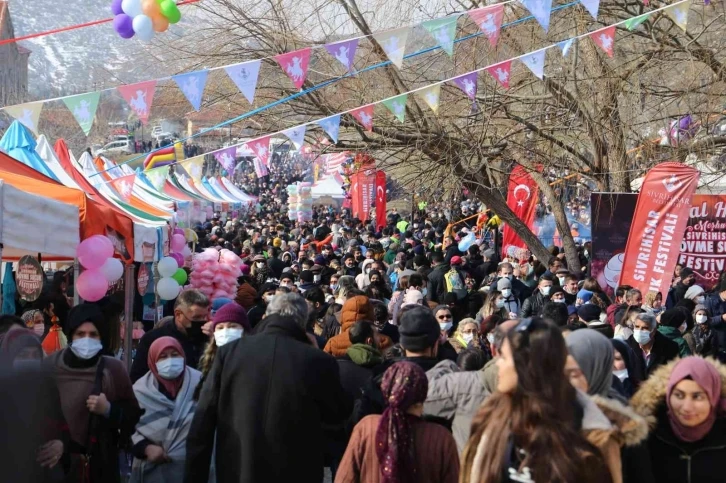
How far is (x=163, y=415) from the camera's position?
5859 mm

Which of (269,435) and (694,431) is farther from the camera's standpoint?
(269,435)

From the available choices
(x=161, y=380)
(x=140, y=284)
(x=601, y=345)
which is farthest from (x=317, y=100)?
(x=601, y=345)

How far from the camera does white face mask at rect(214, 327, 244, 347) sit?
614 cm

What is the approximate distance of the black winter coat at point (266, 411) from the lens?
4855 mm

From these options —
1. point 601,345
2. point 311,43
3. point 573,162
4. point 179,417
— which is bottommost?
point 179,417

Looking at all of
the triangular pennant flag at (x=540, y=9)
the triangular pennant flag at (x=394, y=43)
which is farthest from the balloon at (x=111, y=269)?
the triangular pennant flag at (x=540, y=9)

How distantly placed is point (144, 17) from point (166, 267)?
4.04m

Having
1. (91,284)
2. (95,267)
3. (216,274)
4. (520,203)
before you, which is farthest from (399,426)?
(520,203)

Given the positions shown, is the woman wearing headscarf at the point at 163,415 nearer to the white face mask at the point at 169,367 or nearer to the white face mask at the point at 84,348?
the white face mask at the point at 169,367

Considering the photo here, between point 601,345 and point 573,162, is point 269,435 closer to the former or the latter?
point 601,345

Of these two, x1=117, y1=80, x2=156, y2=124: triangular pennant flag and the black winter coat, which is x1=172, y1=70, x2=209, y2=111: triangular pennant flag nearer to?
x1=117, y1=80, x2=156, y2=124: triangular pennant flag

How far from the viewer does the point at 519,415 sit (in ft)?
11.1

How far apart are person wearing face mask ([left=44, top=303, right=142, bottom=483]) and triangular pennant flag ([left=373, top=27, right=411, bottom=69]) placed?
543 centimetres

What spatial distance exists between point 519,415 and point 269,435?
5.85 feet
